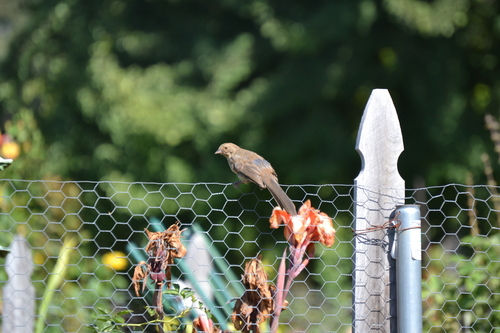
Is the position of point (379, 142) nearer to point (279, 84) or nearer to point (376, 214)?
point (376, 214)

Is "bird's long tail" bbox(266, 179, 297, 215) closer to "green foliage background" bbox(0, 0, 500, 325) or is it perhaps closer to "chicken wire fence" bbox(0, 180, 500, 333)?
"chicken wire fence" bbox(0, 180, 500, 333)

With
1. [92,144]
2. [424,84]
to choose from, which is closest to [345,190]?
[424,84]

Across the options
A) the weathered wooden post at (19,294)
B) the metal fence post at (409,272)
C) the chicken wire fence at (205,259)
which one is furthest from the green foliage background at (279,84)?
the metal fence post at (409,272)

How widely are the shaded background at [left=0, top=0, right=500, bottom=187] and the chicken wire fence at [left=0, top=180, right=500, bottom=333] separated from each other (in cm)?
36

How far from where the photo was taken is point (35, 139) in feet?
15.5

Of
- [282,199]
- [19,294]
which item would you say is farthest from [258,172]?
[19,294]

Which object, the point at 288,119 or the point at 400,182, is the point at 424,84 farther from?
the point at 400,182

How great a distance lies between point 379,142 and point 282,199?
60cm

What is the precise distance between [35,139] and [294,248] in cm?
336

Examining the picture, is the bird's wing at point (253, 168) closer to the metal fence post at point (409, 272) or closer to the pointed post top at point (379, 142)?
the pointed post top at point (379, 142)

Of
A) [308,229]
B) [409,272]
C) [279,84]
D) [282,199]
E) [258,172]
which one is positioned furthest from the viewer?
[279,84]

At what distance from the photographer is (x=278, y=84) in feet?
20.9

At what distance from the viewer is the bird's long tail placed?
7.62ft

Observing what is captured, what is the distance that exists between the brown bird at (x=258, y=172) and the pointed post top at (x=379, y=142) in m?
0.40
